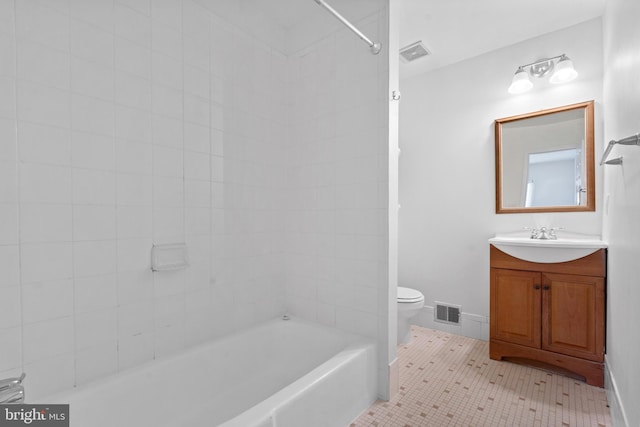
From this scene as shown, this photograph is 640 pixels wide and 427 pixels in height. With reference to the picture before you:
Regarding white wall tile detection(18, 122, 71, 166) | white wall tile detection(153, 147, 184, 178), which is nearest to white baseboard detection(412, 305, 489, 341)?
white wall tile detection(153, 147, 184, 178)

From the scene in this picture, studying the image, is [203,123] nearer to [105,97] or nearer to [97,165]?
[105,97]

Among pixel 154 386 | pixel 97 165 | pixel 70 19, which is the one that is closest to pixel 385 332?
Result: pixel 154 386

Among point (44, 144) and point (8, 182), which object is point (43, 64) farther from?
point (8, 182)

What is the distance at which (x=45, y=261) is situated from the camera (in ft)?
4.08

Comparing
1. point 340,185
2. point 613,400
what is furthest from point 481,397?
point 340,185

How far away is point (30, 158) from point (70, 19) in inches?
24.9

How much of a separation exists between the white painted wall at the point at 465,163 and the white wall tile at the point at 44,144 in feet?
8.89

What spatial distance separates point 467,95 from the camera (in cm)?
277

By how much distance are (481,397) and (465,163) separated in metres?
1.88

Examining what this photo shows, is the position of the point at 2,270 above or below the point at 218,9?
below

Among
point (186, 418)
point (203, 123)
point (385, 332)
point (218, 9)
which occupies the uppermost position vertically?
point (218, 9)

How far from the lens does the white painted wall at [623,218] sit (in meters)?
1.15

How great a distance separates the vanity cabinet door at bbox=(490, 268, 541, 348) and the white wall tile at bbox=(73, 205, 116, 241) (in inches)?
97.9

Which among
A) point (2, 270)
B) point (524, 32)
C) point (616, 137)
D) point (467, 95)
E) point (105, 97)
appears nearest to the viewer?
point (2, 270)
